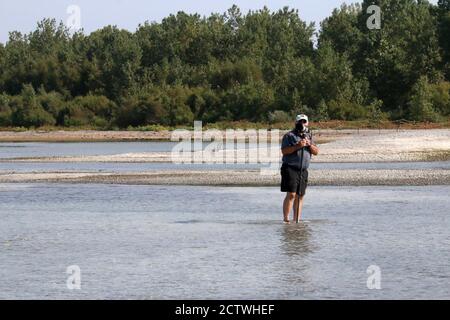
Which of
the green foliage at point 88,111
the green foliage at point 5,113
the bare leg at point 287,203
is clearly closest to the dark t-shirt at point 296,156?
A: the bare leg at point 287,203

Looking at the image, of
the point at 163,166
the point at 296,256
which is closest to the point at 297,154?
the point at 296,256

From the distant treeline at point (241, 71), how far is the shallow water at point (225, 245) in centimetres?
4057

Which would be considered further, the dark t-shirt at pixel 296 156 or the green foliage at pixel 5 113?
the green foliage at pixel 5 113

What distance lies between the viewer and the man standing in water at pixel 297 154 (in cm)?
1706

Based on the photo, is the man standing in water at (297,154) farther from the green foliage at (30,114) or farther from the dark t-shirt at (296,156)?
the green foliage at (30,114)

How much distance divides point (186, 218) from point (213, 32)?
7786 centimetres

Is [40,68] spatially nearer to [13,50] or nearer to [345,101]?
[13,50]

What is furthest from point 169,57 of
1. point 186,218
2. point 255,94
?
point 186,218

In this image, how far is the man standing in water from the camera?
17062 mm

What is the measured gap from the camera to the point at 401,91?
241 feet

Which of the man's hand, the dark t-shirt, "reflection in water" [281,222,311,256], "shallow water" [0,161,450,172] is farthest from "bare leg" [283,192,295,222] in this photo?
"shallow water" [0,161,450,172]

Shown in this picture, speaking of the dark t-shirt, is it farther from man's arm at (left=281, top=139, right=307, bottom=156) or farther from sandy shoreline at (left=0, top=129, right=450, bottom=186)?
sandy shoreline at (left=0, top=129, right=450, bottom=186)

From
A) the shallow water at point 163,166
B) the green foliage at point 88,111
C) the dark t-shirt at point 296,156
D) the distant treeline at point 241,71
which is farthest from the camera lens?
the green foliage at point 88,111

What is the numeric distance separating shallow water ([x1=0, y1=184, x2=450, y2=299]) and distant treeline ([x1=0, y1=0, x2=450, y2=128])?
40.6 metres
